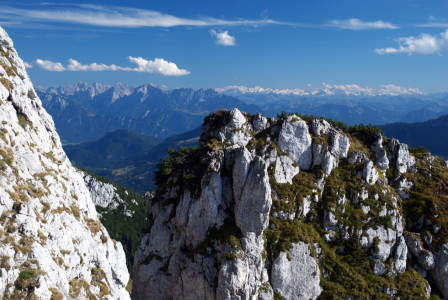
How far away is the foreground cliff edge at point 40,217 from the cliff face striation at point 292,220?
12.1m

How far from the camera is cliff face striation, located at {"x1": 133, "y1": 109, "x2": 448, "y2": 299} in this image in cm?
4775

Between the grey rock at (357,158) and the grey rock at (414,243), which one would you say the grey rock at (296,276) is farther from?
the grey rock at (357,158)

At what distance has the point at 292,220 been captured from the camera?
2082 inches

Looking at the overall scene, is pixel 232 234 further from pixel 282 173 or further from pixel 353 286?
pixel 353 286

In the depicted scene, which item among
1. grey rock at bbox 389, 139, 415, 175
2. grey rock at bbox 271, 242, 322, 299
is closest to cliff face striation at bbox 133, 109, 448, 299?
grey rock at bbox 271, 242, 322, 299

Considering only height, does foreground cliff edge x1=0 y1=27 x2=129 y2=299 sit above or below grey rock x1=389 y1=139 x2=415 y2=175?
below

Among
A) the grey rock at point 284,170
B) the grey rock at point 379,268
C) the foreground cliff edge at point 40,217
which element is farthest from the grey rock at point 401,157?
the foreground cliff edge at point 40,217

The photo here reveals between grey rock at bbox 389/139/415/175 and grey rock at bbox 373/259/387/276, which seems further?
grey rock at bbox 389/139/415/175

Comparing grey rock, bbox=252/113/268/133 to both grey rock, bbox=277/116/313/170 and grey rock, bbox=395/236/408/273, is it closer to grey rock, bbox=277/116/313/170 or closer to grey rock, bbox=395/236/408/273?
grey rock, bbox=277/116/313/170

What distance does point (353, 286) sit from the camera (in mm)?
48031

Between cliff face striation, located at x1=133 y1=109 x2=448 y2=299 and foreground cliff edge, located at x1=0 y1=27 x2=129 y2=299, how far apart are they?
12123mm

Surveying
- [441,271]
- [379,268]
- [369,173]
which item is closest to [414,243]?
[441,271]

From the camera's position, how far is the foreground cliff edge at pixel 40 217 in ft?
93.0

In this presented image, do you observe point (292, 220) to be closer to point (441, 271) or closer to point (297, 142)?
point (297, 142)
